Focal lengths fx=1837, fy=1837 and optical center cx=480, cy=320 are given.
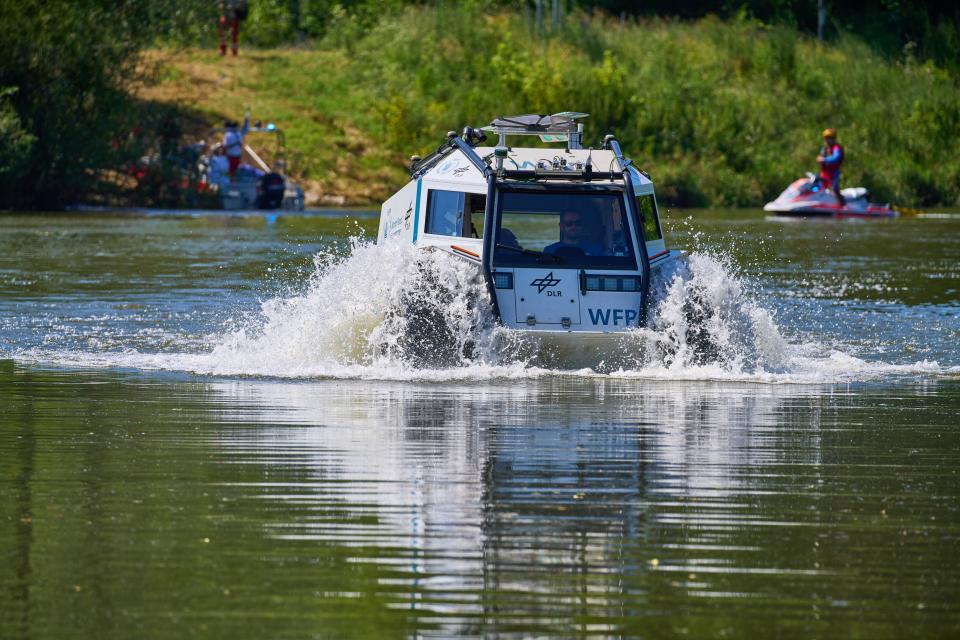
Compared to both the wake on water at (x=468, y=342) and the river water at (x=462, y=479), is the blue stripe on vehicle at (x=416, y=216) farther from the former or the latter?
the river water at (x=462, y=479)

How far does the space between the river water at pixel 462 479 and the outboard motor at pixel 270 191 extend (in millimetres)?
28172

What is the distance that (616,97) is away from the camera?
192 ft

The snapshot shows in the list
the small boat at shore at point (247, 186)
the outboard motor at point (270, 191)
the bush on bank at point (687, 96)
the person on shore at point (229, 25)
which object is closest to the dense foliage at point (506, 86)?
the bush on bank at point (687, 96)

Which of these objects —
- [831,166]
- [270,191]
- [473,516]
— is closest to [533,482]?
[473,516]

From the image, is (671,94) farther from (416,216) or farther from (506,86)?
(416,216)

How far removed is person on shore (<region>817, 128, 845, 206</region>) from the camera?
4781 centimetres

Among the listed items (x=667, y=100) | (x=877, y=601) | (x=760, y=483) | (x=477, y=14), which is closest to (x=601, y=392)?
(x=760, y=483)

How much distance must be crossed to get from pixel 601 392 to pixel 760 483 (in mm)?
4508

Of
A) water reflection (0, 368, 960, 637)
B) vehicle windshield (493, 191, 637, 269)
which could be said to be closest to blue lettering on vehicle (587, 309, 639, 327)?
vehicle windshield (493, 191, 637, 269)

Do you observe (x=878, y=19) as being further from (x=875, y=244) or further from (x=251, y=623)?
(x=251, y=623)

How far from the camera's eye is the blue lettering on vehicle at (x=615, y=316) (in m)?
16.4

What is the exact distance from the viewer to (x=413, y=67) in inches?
2416

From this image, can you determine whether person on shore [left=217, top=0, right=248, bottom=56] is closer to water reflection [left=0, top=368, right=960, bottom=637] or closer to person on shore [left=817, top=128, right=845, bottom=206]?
person on shore [left=817, top=128, right=845, bottom=206]

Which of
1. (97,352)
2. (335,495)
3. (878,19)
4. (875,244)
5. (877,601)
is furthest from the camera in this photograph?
(878,19)
